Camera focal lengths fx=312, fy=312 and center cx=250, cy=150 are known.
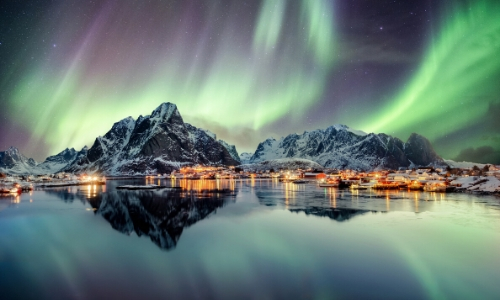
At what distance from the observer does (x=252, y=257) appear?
24.7 m

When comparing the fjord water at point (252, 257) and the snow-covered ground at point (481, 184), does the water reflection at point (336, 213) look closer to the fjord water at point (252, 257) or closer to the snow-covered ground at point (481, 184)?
the fjord water at point (252, 257)

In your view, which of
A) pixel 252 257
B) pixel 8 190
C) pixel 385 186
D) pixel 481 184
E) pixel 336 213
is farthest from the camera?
pixel 385 186

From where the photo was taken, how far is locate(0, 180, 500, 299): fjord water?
1792 centimetres

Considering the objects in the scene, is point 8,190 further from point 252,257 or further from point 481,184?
point 481,184

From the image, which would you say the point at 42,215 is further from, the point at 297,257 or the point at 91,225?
the point at 297,257

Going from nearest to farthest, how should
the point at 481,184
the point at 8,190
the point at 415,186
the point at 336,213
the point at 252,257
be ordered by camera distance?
the point at 252,257, the point at 336,213, the point at 8,190, the point at 481,184, the point at 415,186

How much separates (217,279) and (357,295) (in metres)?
8.35

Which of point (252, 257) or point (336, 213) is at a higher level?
point (252, 257)

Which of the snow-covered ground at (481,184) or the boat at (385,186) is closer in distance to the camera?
the snow-covered ground at (481,184)

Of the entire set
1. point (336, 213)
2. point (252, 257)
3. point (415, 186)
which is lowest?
point (415, 186)

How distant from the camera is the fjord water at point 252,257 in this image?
58.8 ft

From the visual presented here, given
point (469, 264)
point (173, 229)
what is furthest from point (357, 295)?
point (173, 229)

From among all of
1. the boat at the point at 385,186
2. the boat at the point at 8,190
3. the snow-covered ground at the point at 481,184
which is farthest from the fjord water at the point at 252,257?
the boat at the point at 385,186

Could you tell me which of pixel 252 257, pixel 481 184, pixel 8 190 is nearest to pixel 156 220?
pixel 252 257
